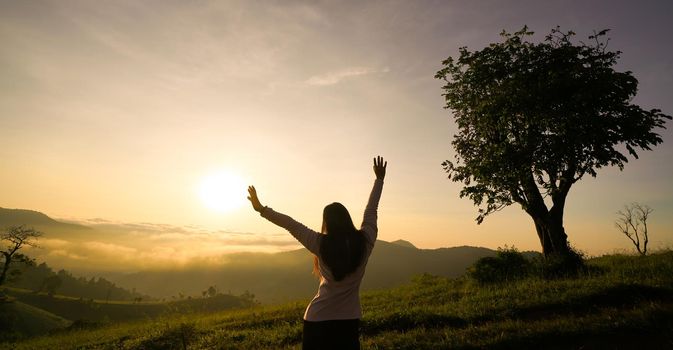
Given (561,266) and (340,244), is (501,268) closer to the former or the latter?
(561,266)

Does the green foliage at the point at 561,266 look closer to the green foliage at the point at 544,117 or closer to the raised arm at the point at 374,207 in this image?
the green foliage at the point at 544,117

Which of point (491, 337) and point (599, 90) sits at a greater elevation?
point (599, 90)

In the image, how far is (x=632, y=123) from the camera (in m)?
17.3

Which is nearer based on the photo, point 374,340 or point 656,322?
point 656,322

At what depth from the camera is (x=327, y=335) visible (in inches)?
148

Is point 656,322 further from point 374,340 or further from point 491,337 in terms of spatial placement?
point 374,340

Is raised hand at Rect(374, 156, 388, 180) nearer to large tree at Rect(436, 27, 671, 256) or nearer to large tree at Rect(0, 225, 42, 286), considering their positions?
large tree at Rect(436, 27, 671, 256)

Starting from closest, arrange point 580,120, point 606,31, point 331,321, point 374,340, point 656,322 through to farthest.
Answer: point 331,321
point 656,322
point 374,340
point 580,120
point 606,31

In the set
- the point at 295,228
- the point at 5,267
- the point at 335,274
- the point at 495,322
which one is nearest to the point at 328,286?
the point at 335,274

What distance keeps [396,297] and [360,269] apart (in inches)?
574

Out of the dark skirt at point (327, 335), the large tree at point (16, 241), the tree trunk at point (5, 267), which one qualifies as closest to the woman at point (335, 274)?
the dark skirt at point (327, 335)

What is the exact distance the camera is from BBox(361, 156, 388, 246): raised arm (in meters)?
4.09

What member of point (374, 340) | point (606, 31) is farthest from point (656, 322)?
point (606, 31)

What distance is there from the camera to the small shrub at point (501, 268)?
691 inches
